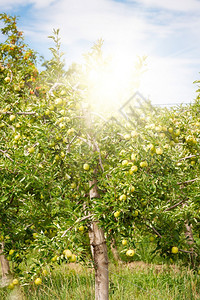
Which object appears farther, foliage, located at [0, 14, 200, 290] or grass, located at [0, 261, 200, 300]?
grass, located at [0, 261, 200, 300]

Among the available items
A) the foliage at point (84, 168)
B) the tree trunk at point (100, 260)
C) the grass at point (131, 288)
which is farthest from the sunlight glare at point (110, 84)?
the grass at point (131, 288)

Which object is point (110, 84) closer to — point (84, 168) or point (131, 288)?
point (84, 168)

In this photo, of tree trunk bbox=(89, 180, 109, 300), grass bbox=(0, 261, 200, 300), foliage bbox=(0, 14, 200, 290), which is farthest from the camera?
grass bbox=(0, 261, 200, 300)

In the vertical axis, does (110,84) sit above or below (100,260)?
above

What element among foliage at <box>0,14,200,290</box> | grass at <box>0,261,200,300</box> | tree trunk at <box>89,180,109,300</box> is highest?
foliage at <box>0,14,200,290</box>

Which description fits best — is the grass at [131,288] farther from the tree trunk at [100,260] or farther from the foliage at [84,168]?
the foliage at [84,168]

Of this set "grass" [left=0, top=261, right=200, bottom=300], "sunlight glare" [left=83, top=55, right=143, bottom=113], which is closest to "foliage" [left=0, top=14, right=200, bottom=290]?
"sunlight glare" [left=83, top=55, right=143, bottom=113]

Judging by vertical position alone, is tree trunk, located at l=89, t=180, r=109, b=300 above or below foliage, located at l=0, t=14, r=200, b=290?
below

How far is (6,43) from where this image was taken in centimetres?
645

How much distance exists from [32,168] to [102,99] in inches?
38.6

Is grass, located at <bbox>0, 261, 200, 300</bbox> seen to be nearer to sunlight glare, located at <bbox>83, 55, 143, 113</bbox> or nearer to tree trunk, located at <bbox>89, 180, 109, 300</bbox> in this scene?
tree trunk, located at <bbox>89, 180, 109, 300</bbox>

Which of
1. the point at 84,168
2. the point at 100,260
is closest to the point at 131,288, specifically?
the point at 100,260

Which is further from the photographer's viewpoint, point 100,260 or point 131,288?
point 131,288

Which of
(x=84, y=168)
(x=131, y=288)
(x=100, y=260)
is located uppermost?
Answer: (x=84, y=168)
